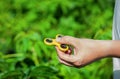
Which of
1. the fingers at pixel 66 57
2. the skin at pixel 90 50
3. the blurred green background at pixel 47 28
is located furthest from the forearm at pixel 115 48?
→ the blurred green background at pixel 47 28

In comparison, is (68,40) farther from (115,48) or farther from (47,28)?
(47,28)

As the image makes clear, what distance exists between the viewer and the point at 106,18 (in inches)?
123

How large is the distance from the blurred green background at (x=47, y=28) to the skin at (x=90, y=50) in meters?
0.53

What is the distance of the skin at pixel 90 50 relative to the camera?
1505 millimetres

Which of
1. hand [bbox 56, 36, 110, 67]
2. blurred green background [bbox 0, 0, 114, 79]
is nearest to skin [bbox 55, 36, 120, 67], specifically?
hand [bbox 56, 36, 110, 67]

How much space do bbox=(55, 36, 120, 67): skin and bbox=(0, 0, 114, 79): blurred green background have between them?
53cm

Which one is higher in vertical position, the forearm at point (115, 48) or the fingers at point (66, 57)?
the forearm at point (115, 48)

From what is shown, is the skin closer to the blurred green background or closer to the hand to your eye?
the hand

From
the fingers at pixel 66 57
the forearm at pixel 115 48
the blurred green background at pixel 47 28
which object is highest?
the forearm at pixel 115 48

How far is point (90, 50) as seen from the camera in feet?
5.00

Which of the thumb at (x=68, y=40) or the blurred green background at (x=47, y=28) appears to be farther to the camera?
the blurred green background at (x=47, y=28)

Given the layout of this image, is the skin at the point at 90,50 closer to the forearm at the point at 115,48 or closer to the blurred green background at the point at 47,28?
the forearm at the point at 115,48

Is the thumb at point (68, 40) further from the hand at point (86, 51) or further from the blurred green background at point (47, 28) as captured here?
the blurred green background at point (47, 28)

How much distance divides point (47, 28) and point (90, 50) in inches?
57.3
